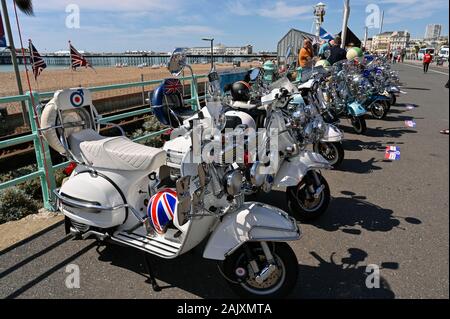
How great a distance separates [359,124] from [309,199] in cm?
465

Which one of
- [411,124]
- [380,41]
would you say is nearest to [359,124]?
[411,124]

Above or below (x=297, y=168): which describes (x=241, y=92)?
above

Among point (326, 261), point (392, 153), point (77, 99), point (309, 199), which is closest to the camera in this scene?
point (326, 261)

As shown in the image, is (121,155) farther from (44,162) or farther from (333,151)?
(333,151)

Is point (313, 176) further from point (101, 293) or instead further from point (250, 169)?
point (101, 293)

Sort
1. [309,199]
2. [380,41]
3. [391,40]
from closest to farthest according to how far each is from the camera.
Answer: [309,199] → [391,40] → [380,41]

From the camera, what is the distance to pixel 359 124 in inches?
298

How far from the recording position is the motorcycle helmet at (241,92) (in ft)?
15.2

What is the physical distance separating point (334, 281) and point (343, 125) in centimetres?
651

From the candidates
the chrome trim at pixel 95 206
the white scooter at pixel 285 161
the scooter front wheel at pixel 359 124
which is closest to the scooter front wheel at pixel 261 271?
the white scooter at pixel 285 161

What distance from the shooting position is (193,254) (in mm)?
3086

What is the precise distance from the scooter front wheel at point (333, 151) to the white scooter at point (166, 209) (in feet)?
10.1

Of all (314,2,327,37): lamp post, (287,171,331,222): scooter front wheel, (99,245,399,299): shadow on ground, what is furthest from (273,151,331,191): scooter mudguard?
(314,2,327,37): lamp post
